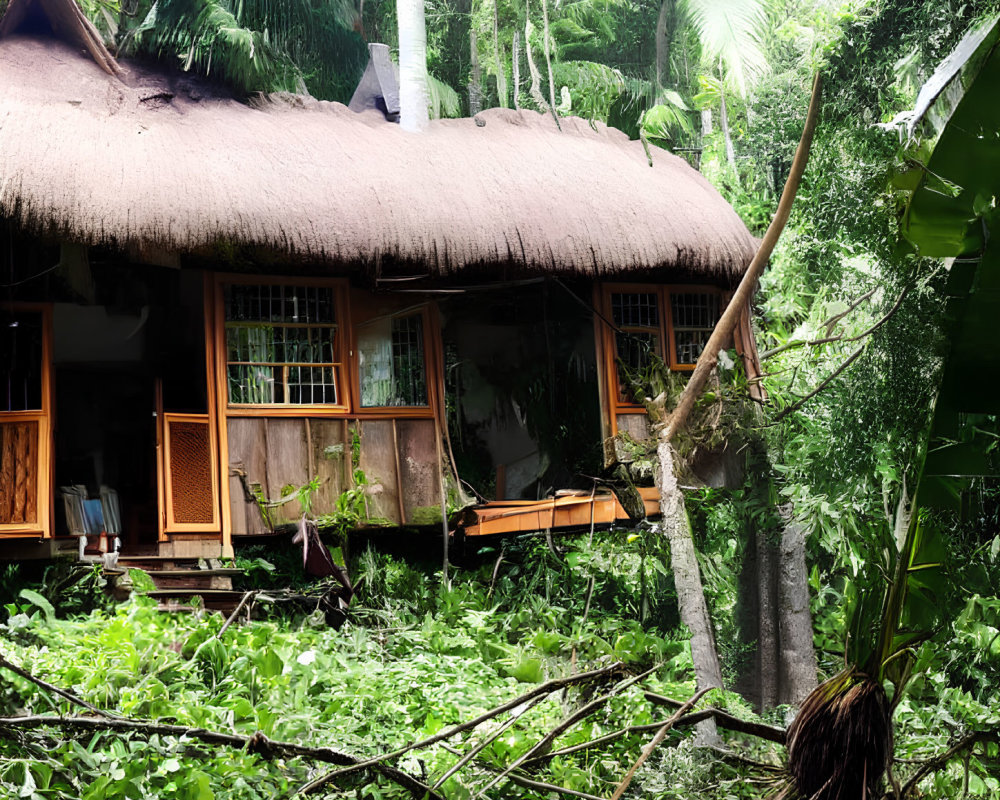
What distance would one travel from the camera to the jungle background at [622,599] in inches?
167

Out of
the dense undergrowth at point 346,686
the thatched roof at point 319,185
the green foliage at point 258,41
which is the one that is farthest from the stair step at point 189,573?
the green foliage at point 258,41

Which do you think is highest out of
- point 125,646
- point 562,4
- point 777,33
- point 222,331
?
point 562,4

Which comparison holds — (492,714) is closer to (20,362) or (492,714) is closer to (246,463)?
(246,463)

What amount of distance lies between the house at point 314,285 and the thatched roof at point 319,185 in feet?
0.07

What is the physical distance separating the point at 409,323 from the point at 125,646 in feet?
13.2

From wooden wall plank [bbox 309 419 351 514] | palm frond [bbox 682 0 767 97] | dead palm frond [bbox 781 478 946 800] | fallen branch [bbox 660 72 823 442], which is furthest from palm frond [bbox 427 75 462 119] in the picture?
dead palm frond [bbox 781 478 946 800]

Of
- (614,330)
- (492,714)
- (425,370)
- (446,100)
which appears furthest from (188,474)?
(446,100)

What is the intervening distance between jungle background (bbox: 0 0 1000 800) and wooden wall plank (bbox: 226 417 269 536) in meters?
0.38

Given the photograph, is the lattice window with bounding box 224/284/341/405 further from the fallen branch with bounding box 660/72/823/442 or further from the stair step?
the fallen branch with bounding box 660/72/823/442

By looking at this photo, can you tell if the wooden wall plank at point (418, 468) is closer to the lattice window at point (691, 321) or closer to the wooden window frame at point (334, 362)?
the wooden window frame at point (334, 362)

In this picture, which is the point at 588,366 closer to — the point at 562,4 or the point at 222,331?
the point at 222,331

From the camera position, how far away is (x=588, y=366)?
9703mm

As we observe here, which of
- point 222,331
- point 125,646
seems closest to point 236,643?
point 125,646

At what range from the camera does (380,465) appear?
8.73 metres
